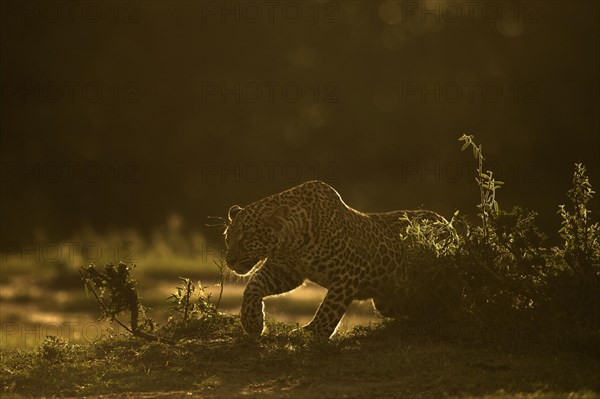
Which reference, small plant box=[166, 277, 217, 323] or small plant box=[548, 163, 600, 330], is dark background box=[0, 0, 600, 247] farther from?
small plant box=[548, 163, 600, 330]

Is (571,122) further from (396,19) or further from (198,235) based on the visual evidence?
(198,235)

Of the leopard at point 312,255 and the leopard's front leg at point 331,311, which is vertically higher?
the leopard at point 312,255

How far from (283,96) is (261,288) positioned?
81.3 ft

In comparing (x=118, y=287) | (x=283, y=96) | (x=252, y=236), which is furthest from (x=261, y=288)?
(x=283, y=96)

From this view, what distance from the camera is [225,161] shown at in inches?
1375

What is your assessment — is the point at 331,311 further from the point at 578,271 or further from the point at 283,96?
the point at 283,96

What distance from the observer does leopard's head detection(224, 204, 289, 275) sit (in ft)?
37.2

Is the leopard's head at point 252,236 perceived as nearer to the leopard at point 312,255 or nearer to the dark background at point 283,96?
the leopard at point 312,255

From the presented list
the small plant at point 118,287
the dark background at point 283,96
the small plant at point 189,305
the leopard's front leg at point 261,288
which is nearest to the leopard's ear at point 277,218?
the leopard's front leg at point 261,288

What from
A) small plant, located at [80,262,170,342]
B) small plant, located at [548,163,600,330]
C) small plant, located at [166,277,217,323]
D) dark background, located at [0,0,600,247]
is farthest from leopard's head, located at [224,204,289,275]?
dark background, located at [0,0,600,247]

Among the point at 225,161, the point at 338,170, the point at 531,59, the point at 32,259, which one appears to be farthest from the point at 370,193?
the point at 32,259

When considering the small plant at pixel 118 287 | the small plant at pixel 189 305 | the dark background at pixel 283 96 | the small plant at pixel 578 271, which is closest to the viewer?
the small plant at pixel 578 271

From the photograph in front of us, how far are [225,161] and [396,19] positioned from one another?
725cm

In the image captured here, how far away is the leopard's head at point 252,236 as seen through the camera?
1134 cm
